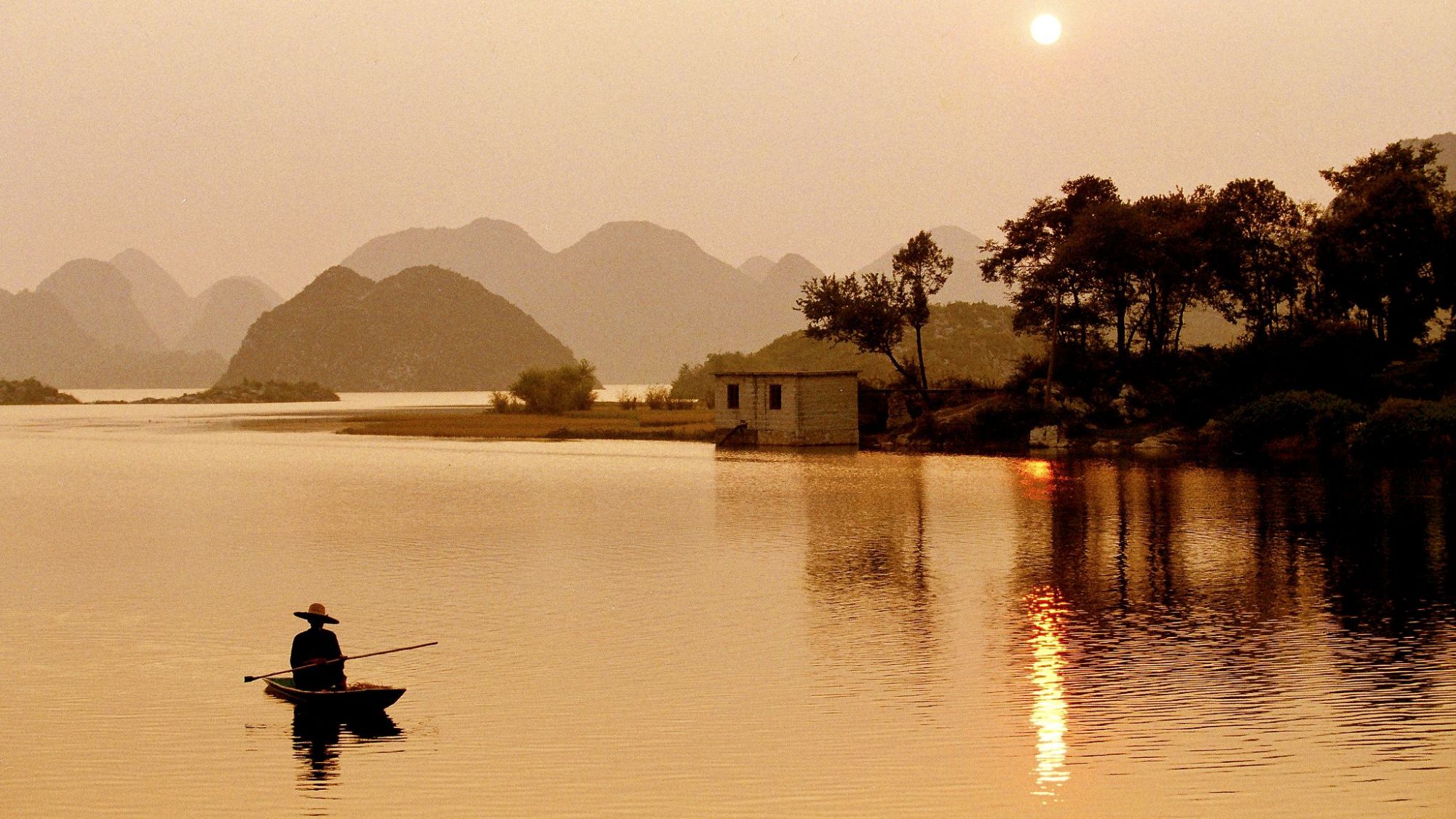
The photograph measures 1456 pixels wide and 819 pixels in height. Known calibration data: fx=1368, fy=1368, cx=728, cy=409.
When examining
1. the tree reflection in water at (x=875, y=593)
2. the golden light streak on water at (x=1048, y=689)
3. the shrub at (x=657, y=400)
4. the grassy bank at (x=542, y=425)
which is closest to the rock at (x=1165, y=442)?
the tree reflection in water at (x=875, y=593)

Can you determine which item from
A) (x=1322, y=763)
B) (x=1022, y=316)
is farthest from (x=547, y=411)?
(x=1322, y=763)

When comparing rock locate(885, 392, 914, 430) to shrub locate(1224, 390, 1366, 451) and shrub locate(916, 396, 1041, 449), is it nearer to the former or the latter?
shrub locate(916, 396, 1041, 449)

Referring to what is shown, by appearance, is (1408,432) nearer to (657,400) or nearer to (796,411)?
(796,411)

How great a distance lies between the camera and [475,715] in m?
16.7

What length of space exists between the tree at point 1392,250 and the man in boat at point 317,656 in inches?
2671

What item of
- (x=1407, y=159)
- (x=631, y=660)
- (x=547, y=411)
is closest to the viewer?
(x=631, y=660)

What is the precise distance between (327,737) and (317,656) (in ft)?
4.44

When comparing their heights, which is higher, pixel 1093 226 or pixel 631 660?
pixel 1093 226

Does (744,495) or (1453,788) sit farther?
(744,495)

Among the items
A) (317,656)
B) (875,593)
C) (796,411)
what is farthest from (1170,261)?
(317,656)

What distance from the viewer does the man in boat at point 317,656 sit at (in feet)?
55.4

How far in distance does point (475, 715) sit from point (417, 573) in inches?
498

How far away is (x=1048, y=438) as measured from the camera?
75.8m

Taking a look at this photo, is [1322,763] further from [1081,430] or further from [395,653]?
[1081,430]
